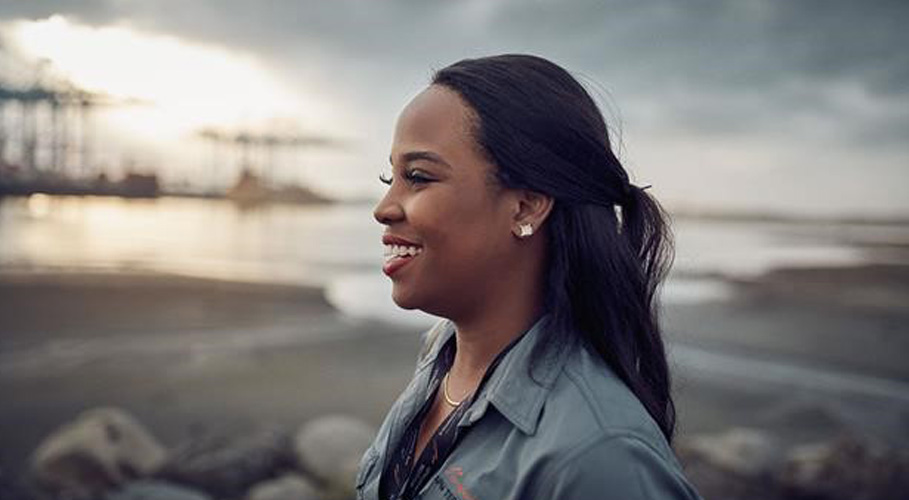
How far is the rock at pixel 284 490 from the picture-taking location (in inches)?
Result: 195

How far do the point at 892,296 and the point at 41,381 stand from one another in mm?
12891

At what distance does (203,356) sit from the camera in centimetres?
872

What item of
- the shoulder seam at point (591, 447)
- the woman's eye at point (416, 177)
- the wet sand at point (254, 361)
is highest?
the woman's eye at point (416, 177)

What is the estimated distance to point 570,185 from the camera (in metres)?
1.50

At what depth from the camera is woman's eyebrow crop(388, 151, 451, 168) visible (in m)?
1.50

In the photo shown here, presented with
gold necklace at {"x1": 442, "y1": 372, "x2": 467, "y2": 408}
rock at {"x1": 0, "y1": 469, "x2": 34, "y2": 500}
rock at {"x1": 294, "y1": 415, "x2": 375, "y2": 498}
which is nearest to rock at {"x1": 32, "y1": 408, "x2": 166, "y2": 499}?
rock at {"x1": 0, "y1": 469, "x2": 34, "y2": 500}

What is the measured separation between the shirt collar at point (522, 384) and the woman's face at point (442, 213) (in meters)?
0.12

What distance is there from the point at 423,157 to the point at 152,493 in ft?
12.9

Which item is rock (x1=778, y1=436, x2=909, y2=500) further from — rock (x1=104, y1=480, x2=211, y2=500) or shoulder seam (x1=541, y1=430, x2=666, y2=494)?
shoulder seam (x1=541, y1=430, x2=666, y2=494)

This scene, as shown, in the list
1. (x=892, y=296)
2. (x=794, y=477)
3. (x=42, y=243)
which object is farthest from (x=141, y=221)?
(x=892, y=296)

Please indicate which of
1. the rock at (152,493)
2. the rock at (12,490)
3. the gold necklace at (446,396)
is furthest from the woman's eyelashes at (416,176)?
the rock at (12,490)

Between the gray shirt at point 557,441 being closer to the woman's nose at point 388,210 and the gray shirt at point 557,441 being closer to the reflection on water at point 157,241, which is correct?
the woman's nose at point 388,210

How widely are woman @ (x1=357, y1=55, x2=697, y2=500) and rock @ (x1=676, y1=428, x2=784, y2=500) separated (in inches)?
166

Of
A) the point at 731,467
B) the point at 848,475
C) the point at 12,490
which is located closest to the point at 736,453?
the point at 731,467
